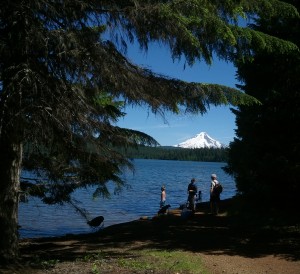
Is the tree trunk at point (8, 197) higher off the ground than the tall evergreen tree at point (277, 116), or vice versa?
the tall evergreen tree at point (277, 116)

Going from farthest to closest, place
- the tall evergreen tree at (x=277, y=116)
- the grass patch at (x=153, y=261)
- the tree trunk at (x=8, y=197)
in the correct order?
the tall evergreen tree at (x=277, y=116) → the grass patch at (x=153, y=261) → the tree trunk at (x=8, y=197)

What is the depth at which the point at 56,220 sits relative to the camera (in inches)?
877

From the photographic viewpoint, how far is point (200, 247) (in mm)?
10711

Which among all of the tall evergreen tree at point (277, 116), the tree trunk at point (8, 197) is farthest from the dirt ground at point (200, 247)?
the tall evergreen tree at point (277, 116)

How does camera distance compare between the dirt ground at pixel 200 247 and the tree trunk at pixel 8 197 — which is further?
the dirt ground at pixel 200 247

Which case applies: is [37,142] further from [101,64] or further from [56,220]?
[56,220]

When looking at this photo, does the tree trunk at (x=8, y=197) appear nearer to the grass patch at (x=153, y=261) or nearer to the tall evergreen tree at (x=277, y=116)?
the grass patch at (x=153, y=261)

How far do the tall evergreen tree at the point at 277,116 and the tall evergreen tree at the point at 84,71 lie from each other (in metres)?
3.06

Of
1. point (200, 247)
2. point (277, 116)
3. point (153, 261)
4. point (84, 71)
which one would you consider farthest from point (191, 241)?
point (84, 71)

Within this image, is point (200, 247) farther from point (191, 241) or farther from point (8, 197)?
point (8, 197)

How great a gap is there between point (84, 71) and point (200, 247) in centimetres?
603

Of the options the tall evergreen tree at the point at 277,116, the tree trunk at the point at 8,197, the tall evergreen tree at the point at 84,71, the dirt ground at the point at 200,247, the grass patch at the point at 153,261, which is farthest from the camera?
the tall evergreen tree at the point at 277,116

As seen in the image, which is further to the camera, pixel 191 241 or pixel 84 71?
Answer: pixel 191 241

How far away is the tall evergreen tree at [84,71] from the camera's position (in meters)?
6.19
